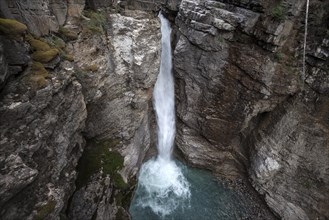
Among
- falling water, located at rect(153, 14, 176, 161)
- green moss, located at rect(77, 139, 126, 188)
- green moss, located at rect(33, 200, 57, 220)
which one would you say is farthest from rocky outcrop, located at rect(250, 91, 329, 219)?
green moss, located at rect(33, 200, 57, 220)

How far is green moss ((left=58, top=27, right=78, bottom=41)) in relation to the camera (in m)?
7.28

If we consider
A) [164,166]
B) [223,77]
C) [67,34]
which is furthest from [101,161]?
[223,77]

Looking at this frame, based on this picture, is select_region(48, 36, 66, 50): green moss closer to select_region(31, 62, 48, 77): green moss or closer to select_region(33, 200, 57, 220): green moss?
select_region(31, 62, 48, 77): green moss

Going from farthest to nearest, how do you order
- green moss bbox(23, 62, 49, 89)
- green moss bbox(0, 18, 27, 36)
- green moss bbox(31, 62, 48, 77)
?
green moss bbox(31, 62, 48, 77) < green moss bbox(23, 62, 49, 89) < green moss bbox(0, 18, 27, 36)

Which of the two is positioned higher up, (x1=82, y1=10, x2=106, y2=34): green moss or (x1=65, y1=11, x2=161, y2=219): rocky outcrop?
(x1=82, y1=10, x2=106, y2=34): green moss

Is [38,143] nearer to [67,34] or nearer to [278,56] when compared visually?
[67,34]

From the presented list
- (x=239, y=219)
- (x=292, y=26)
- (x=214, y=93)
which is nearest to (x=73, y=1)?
(x=214, y=93)

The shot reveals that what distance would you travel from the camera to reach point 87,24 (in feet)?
26.9

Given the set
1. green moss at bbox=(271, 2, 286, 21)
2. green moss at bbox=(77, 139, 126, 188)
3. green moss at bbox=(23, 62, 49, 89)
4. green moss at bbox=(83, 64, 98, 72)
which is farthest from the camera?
green moss at bbox=(271, 2, 286, 21)

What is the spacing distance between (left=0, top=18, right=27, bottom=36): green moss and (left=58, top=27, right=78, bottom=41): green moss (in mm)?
1975

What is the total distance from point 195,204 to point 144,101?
271 inches

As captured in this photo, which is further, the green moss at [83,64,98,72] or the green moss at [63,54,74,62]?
the green moss at [83,64,98,72]

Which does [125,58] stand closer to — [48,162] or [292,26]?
[48,162]

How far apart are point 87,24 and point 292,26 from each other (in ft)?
31.8
